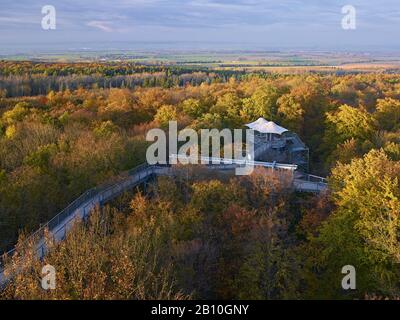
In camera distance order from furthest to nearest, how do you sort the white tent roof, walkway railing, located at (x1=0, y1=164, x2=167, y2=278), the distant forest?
the white tent roof, walkway railing, located at (x1=0, y1=164, x2=167, y2=278), the distant forest

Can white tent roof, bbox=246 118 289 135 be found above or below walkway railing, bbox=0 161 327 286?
above

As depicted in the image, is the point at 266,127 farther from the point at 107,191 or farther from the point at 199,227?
the point at 199,227

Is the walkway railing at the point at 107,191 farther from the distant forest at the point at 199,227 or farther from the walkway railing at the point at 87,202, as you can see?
the distant forest at the point at 199,227

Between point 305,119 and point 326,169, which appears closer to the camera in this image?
point 326,169

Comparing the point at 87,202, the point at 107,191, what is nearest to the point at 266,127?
the point at 107,191

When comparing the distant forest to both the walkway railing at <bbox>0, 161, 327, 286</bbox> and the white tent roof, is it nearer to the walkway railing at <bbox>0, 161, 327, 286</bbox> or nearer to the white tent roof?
the walkway railing at <bbox>0, 161, 327, 286</bbox>

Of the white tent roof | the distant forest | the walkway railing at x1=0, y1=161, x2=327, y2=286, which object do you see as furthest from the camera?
the white tent roof

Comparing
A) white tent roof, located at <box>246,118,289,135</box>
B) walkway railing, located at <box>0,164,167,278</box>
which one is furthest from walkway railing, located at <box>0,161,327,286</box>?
white tent roof, located at <box>246,118,289,135</box>

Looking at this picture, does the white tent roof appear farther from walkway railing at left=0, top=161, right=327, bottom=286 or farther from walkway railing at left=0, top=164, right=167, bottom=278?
walkway railing at left=0, top=164, right=167, bottom=278

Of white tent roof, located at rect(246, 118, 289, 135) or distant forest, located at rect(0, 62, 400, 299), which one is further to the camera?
white tent roof, located at rect(246, 118, 289, 135)
